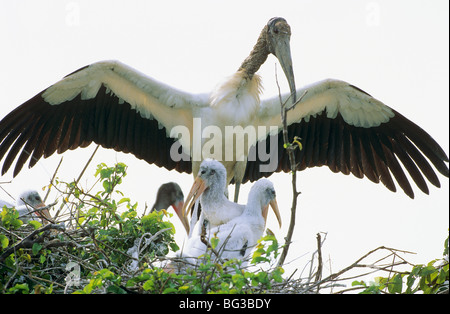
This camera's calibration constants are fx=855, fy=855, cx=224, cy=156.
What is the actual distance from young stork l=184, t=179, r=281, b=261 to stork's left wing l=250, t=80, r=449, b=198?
1.54 metres

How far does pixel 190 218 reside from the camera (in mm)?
7094

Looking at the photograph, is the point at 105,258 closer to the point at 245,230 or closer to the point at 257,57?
the point at 245,230

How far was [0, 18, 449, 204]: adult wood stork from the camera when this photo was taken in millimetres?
6828

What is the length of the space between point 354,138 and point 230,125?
4.19 ft

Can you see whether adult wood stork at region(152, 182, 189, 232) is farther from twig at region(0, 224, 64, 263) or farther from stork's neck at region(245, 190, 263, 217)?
twig at region(0, 224, 64, 263)

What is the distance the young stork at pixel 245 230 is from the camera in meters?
4.95

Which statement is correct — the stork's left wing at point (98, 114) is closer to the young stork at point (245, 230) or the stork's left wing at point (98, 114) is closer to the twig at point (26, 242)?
the young stork at point (245, 230)

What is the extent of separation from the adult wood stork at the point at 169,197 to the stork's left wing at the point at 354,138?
737 mm

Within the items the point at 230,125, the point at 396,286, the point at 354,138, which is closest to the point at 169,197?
the point at 230,125

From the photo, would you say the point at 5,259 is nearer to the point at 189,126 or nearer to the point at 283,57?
the point at 189,126

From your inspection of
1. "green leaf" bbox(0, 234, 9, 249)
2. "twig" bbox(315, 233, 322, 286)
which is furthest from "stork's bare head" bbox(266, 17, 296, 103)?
"green leaf" bbox(0, 234, 9, 249)

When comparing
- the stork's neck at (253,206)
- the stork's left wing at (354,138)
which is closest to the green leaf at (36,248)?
the stork's neck at (253,206)

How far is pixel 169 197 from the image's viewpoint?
711 centimetres
